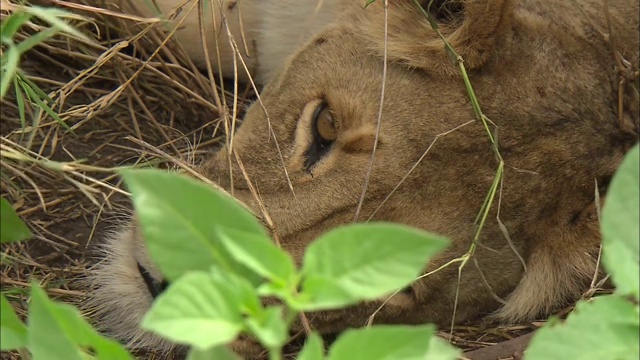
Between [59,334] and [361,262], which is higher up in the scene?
[361,262]

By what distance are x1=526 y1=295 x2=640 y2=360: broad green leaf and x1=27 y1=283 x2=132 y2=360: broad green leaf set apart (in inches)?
24.6

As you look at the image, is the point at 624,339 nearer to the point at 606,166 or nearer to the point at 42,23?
the point at 606,166

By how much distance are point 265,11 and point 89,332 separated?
1.61m

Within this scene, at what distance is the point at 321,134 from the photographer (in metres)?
1.98

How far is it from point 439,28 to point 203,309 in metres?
1.18

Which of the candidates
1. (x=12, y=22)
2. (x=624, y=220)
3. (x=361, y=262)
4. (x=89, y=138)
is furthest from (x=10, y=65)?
(x=89, y=138)

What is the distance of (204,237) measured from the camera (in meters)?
1.13

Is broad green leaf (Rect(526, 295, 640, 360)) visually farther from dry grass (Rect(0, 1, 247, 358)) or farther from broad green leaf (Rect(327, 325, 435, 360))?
dry grass (Rect(0, 1, 247, 358))

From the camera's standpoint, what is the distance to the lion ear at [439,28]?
6.18 ft

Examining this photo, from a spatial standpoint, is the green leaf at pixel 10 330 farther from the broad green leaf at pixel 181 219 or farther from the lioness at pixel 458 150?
the lioness at pixel 458 150

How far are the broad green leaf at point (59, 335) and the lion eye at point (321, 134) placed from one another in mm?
848

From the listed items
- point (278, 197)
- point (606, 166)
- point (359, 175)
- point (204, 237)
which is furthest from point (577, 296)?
point (204, 237)

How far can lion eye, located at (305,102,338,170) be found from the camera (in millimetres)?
1956

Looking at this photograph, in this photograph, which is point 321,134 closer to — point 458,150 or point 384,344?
point 458,150
